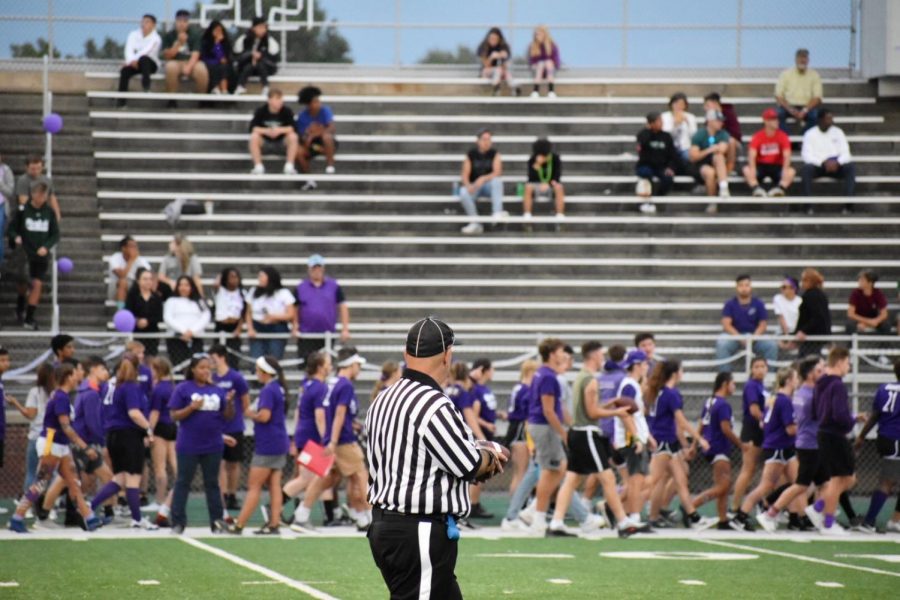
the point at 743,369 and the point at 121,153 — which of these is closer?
the point at 743,369

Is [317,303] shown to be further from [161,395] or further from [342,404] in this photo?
[342,404]

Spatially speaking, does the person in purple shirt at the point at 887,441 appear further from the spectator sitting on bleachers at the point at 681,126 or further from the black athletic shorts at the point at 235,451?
the spectator sitting on bleachers at the point at 681,126

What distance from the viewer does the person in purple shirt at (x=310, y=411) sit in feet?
50.1

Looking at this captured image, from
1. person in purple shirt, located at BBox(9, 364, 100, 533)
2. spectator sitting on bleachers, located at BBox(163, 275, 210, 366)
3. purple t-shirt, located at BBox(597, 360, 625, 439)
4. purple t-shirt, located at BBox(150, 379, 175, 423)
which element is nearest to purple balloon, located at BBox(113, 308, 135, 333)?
spectator sitting on bleachers, located at BBox(163, 275, 210, 366)

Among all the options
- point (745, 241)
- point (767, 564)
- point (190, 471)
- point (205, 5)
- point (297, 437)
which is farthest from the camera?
point (205, 5)

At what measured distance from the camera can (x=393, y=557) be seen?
260 inches

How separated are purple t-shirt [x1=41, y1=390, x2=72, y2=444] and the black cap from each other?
852 centimetres

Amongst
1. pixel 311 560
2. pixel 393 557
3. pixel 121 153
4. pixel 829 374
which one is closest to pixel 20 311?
pixel 121 153

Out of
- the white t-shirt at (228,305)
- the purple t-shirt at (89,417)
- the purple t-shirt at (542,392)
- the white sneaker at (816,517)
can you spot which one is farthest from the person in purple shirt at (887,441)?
the purple t-shirt at (89,417)

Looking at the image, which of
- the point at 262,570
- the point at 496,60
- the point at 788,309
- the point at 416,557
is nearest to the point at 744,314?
the point at 788,309

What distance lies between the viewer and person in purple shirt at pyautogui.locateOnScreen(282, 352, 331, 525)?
15.3m

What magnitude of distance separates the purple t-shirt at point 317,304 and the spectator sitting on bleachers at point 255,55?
6107 mm

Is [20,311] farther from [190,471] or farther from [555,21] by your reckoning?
[555,21]

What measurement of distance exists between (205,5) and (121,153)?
360cm
